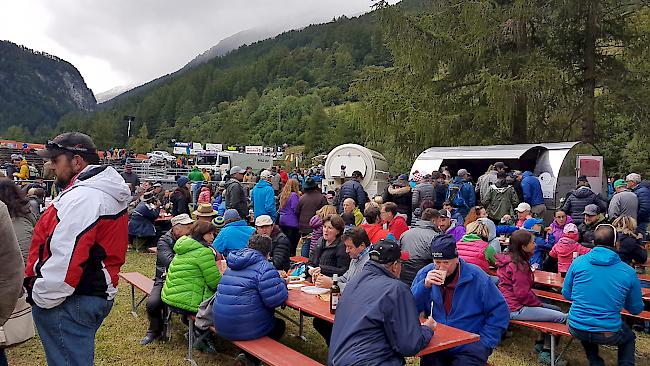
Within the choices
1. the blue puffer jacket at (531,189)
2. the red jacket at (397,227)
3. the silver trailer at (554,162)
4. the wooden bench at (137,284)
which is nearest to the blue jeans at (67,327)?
the wooden bench at (137,284)

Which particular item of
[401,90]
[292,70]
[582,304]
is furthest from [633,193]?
[292,70]

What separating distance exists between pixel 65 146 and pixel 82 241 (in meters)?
0.61

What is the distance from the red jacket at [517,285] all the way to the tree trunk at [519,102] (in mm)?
9836

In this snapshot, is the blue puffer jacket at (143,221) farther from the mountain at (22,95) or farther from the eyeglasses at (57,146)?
the mountain at (22,95)

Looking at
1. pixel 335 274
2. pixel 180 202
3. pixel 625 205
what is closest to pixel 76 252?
pixel 335 274

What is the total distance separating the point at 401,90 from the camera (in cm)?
1606

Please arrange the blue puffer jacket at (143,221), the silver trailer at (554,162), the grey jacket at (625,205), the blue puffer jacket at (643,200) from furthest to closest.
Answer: the silver trailer at (554,162)
the blue puffer jacket at (143,221)
the blue puffer jacket at (643,200)
the grey jacket at (625,205)

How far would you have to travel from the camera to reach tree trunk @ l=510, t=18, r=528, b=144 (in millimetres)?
14349

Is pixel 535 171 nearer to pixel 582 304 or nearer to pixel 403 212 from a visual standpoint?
pixel 403 212

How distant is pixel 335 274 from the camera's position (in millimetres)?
5355

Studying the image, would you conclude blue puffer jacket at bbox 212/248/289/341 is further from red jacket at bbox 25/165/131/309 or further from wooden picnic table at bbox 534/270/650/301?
wooden picnic table at bbox 534/270/650/301

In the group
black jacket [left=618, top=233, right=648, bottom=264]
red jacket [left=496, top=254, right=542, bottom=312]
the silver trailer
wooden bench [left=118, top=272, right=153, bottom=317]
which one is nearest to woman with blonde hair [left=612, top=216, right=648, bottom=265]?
black jacket [left=618, top=233, right=648, bottom=264]

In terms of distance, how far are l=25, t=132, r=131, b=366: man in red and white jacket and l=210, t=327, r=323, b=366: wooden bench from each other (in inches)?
55.7

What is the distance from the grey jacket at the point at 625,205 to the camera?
29.0 ft
